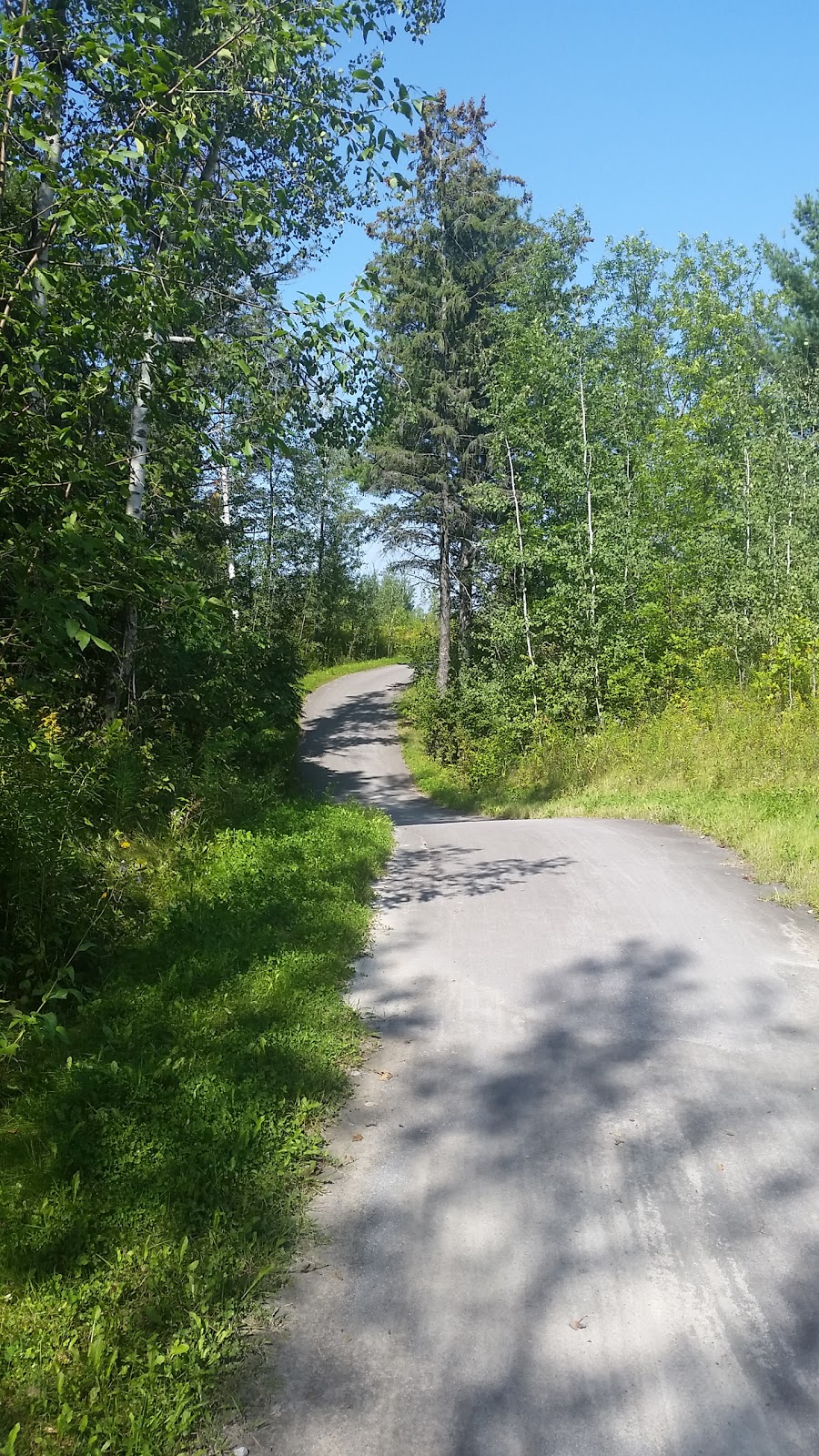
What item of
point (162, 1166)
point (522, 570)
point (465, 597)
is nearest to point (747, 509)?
point (522, 570)

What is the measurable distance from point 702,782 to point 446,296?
1582cm

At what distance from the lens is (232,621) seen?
11648 millimetres

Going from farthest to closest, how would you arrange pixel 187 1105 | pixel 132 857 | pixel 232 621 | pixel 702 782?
pixel 702 782 → pixel 232 621 → pixel 132 857 → pixel 187 1105

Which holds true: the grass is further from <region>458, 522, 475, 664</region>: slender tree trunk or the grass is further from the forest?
<region>458, 522, 475, 664</region>: slender tree trunk

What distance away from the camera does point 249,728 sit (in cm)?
1366

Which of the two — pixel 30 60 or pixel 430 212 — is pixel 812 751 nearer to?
pixel 30 60

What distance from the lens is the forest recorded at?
3252 mm

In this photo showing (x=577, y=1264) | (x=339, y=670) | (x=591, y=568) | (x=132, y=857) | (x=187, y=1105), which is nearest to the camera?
(x=577, y=1264)

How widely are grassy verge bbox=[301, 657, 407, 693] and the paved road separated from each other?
30.6 meters

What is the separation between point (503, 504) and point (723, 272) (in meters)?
14.8

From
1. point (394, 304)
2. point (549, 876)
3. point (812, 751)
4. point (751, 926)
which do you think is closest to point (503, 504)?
point (394, 304)

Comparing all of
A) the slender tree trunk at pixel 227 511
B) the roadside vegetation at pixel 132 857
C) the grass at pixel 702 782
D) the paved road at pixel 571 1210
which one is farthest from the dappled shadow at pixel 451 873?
the slender tree trunk at pixel 227 511

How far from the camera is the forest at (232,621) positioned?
3.25 metres

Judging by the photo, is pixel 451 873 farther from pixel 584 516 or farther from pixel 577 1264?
pixel 584 516
